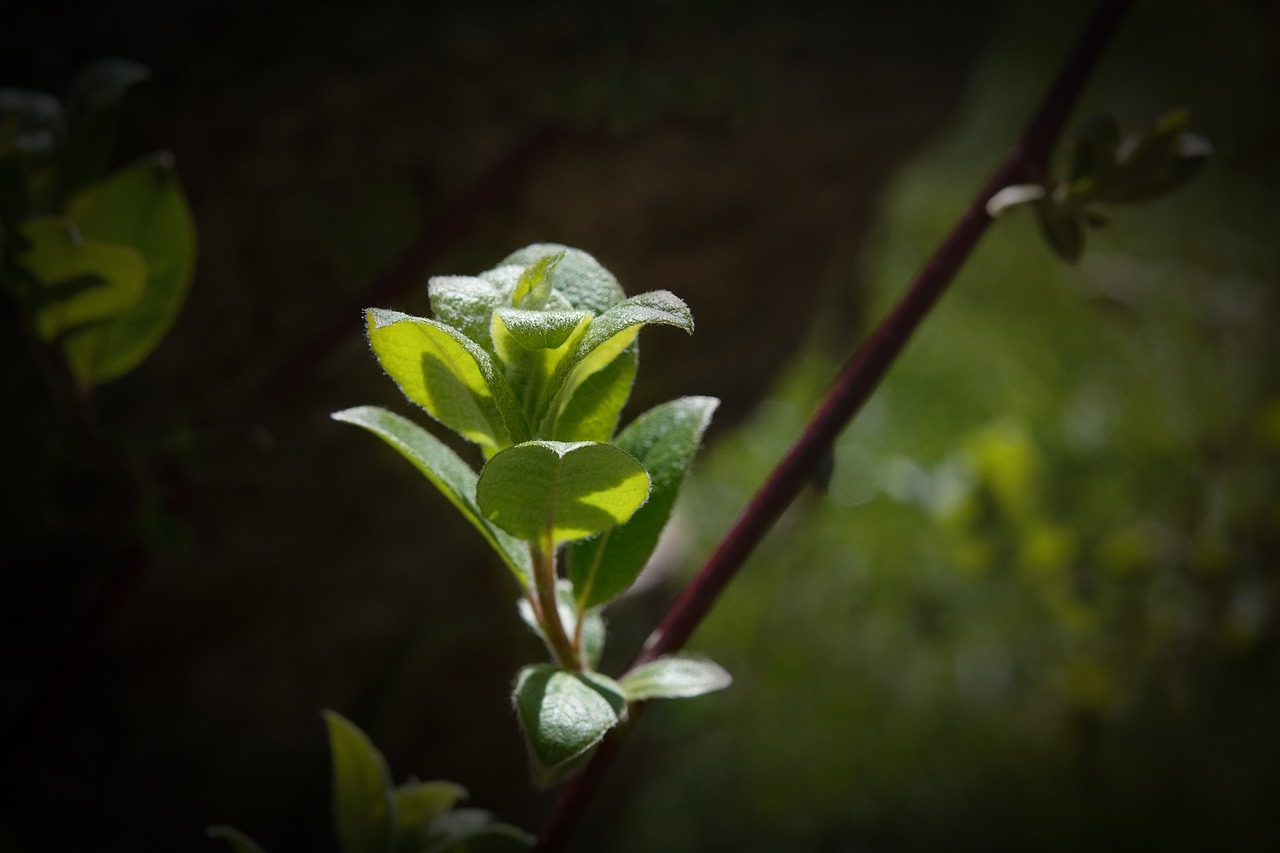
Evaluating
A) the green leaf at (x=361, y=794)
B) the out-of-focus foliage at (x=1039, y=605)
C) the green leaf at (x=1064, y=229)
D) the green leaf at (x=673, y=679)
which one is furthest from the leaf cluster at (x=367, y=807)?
the out-of-focus foliage at (x=1039, y=605)

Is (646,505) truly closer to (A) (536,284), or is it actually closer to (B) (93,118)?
(A) (536,284)

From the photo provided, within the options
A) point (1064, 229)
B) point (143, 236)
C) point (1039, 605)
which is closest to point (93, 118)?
point (143, 236)

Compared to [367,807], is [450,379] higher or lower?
higher

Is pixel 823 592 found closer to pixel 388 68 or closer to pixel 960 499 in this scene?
pixel 960 499

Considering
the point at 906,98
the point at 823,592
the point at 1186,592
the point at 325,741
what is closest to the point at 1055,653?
the point at 1186,592

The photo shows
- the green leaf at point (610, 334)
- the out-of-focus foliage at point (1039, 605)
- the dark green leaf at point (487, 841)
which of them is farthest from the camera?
the out-of-focus foliage at point (1039, 605)

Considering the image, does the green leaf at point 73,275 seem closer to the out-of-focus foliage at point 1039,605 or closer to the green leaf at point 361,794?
the green leaf at point 361,794
